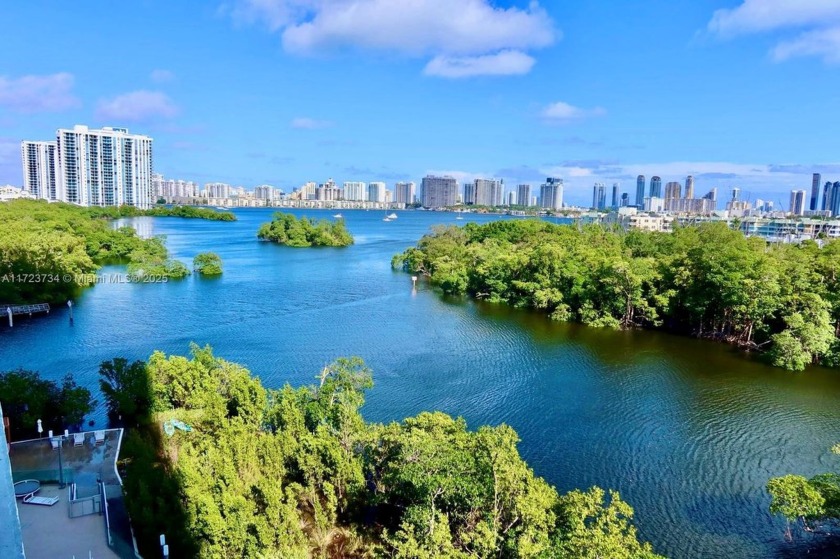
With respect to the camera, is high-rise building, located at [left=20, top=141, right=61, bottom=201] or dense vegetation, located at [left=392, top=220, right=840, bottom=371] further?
high-rise building, located at [left=20, top=141, right=61, bottom=201]

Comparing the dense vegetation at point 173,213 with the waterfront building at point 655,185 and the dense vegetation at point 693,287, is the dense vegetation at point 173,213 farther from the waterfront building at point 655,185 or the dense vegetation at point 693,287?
the waterfront building at point 655,185

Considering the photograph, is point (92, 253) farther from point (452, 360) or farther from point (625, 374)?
point (625, 374)

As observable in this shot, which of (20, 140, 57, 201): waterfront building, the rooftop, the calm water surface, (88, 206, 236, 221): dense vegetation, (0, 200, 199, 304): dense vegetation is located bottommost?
the calm water surface

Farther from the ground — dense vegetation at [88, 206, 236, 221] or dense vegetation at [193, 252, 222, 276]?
dense vegetation at [88, 206, 236, 221]

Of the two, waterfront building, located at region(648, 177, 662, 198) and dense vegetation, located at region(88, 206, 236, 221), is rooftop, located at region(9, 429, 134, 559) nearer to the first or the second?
dense vegetation, located at region(88, 206, 236, 221)

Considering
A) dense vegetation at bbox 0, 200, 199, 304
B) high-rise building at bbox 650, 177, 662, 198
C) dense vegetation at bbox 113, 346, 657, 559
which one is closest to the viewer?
dense vegetation at bbox 113, 346, 657, 559

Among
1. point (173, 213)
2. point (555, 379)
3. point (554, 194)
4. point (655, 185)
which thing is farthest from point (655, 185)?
point (555, 379)

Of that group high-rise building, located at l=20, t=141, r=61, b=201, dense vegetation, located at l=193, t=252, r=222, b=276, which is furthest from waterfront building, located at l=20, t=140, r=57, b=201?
dense vegetation, located at l=193, t=252, r=222, b=276
